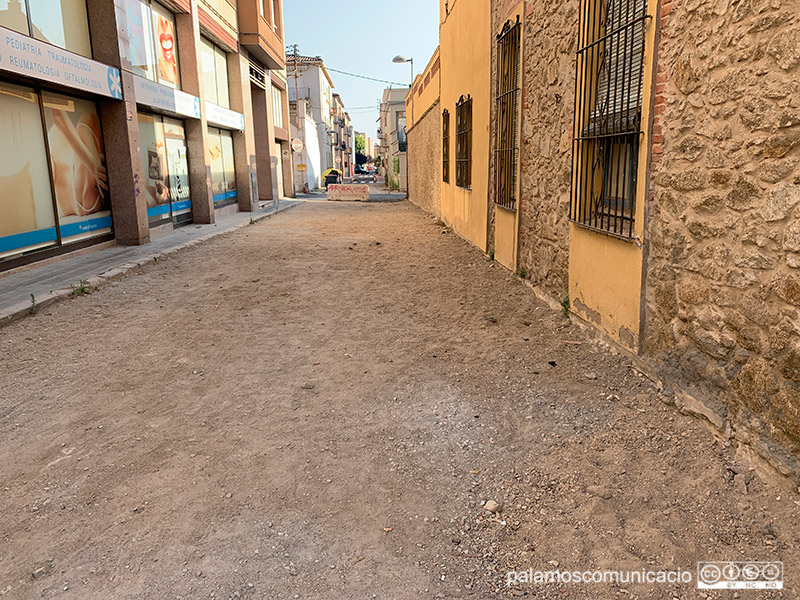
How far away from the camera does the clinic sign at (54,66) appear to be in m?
7.08

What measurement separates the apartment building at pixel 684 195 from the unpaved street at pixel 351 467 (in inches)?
13.2

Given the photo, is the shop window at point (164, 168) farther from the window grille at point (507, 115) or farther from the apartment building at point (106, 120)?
the window grille at point (507, 115)

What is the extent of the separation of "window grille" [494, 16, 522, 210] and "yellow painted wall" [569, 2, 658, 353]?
97.7 inches

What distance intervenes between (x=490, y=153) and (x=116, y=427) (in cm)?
679

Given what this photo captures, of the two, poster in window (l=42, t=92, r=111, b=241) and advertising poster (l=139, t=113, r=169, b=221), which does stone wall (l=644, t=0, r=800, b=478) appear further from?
advertising poster (l=139, t=113, r=169, b=221)

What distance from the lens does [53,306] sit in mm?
6148

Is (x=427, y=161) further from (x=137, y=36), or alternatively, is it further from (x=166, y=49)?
(x=137, y=36)

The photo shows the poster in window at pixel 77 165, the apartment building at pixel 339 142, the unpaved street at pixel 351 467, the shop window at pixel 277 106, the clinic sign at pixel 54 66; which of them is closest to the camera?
the unpaved street at pixel 351 467

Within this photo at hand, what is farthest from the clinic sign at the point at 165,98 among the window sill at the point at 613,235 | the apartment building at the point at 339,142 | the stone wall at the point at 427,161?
the apartment building at the point at 339,142

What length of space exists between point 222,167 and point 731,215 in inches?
669

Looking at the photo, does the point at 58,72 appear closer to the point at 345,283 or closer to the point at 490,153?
the point at 345,283

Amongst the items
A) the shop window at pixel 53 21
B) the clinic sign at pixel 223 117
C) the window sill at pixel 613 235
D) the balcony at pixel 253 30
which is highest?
the balcony at pixel 253 30

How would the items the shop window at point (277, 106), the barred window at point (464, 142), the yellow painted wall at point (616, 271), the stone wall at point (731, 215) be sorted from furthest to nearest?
the shop window at point (277, 106), the barred window at point (464, 142), the yellow painted wall at point (616, 271), the stone wall at point (731, 215)

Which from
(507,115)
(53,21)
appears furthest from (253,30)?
(507,115)
